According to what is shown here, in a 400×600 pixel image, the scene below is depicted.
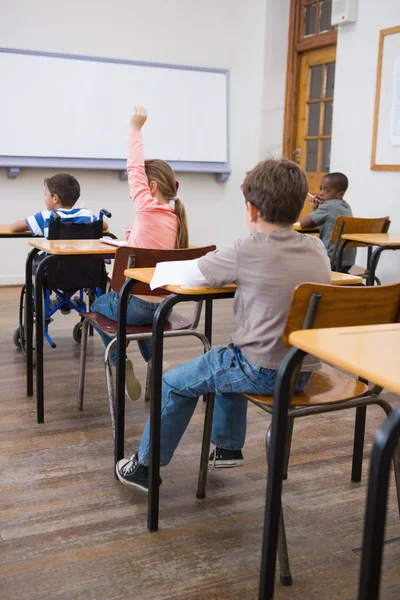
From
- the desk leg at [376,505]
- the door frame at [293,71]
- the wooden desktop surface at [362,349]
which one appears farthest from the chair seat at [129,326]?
the door frame at [293,71]

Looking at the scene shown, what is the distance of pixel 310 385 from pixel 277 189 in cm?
52

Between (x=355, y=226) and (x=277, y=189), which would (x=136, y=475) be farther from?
(x=355, y=226)

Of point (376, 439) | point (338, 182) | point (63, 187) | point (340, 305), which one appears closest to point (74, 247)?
point (63, 187)

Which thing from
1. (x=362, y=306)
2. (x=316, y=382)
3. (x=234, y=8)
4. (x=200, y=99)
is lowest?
(x=316, y=382)

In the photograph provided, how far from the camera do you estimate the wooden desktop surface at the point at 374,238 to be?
3637 mm

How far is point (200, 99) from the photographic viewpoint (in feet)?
21.4

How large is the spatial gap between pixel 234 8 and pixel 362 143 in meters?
2.34

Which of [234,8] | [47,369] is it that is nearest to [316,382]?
[47,369]

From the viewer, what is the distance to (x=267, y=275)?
1.68m

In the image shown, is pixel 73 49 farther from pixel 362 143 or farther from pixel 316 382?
pixel 316 382

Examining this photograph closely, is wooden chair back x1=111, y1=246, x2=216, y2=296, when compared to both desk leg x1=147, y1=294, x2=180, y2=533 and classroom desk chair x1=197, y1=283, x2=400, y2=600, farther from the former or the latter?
classroom desk chair x1=197, y1=283, x2=400, y2=600

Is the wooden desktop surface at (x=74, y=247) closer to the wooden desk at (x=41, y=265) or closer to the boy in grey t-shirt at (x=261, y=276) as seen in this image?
the wooden desk at (x=41, y=265)

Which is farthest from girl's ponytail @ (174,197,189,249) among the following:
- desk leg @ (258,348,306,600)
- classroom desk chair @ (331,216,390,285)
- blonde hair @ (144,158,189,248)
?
classroom desk chair @ (331,216,390,285)

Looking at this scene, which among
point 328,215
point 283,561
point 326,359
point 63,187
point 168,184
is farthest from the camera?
point 328,215
